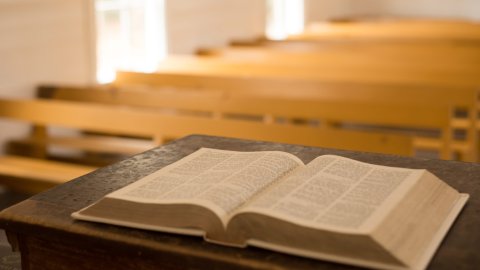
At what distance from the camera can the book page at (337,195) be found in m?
1.12

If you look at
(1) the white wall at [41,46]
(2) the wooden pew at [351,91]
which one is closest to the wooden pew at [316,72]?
(2) the wooden pew at [351,91]

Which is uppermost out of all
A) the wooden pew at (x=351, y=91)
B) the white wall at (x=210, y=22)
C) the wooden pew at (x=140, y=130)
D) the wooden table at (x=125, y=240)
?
the white wall at (x=210, y=22)

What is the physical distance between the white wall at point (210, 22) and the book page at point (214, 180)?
5.38 metres

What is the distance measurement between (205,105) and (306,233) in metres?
3.38

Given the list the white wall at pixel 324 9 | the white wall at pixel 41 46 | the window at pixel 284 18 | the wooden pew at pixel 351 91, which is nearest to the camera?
the wooden pew at pixel 351 91

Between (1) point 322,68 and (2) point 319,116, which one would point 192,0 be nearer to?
(1) point 322,68

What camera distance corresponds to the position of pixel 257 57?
20.6 ft

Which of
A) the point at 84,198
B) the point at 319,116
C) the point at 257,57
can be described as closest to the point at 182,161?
the point at 84,198

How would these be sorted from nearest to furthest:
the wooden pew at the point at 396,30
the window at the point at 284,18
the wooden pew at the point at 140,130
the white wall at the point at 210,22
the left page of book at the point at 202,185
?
1. the left page of book at the point at 202,185
2. the wooden pew at the point at 140,130
3. the white wall at the point at 210,22
4. the wooden pew at the point at 396,30
5. the window at the point at 284,18

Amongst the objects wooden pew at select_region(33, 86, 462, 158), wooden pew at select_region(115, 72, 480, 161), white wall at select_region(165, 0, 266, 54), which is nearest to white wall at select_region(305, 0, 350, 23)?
white wall at select_region(165, 0, 266, 54)

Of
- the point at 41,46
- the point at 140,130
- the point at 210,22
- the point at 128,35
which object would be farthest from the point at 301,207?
the point at 210,22

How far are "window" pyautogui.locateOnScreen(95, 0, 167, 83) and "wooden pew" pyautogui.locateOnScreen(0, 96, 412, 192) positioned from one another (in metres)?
1.32

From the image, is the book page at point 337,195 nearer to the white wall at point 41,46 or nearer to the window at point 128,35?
the white wall at point 41,46

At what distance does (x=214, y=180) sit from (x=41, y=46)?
4.02 metres
